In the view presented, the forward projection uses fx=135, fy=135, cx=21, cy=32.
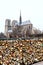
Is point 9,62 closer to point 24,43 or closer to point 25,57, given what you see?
point 25,57

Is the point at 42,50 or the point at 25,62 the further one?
the point at 42,50

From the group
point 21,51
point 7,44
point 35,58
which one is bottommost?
point 35,58

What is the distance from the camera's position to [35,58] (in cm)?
516

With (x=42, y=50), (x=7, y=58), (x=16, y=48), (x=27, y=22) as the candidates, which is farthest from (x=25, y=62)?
(x=27, y=22)

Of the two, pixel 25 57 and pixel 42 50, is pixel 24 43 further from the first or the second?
pixel 42 50

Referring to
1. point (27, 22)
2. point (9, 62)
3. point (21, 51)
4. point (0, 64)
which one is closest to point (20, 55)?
point (21, 51)

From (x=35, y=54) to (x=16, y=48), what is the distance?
116cm

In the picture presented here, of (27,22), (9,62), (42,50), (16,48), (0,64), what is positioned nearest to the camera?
(0,64)

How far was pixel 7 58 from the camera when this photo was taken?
3.85 m

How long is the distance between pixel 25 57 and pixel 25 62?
17cm

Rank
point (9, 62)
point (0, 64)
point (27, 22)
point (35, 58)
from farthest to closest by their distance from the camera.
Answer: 1. point (27, 22)
2. point (35, 58)
3. point (9, 62)
4. point (0, 64)

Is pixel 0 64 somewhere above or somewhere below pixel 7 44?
below

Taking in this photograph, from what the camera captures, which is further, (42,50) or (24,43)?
(42,50)

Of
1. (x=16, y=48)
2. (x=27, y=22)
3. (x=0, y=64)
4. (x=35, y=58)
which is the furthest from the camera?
Answer: (x=27, y=22)
